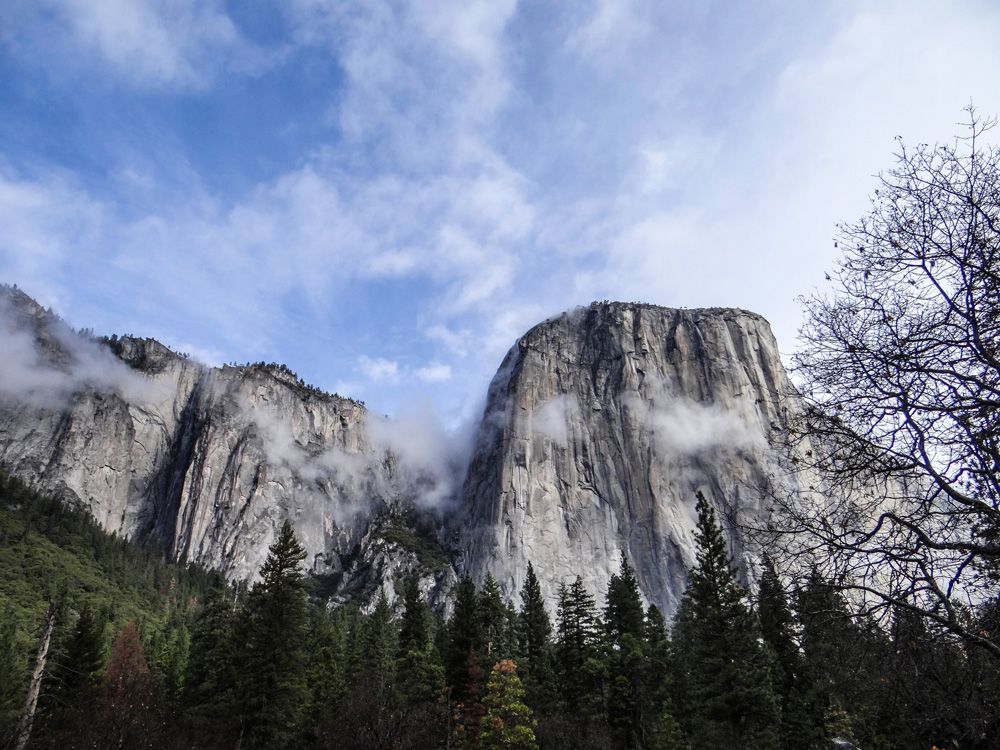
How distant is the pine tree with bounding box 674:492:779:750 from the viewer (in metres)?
24.9

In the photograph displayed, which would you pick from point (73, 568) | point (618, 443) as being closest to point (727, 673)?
point (618, 443)

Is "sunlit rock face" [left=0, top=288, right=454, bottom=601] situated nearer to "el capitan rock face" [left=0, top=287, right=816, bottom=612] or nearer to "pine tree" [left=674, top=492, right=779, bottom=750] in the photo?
"el capitan rock face" [left=0, top=287, right=816, bottom=612]

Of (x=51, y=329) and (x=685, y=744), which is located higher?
(x=51, y=329)

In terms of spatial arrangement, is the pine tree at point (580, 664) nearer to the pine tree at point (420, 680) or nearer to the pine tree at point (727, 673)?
the pine tree at point (727, 673)

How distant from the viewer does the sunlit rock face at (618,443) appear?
110625 millimetres

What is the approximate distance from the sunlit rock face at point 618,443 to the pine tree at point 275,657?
8034 cm

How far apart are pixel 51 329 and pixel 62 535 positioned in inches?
3842

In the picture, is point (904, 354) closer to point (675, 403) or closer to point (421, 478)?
point (675, 403)

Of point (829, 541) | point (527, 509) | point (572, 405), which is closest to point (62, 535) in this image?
point (527, 509)

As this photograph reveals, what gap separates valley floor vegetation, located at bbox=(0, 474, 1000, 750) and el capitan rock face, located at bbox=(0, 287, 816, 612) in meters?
69.1

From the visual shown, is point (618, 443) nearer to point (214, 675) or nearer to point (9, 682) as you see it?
point (214, 675)

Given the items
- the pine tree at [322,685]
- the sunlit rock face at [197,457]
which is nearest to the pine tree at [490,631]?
the pine tree at [322,685]

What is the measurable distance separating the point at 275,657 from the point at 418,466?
16485 cm

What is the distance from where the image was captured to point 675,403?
126375 millimetres
